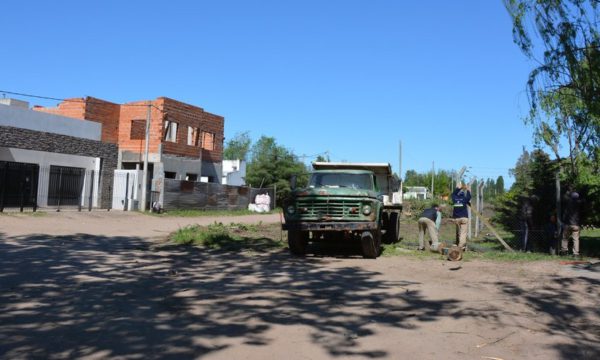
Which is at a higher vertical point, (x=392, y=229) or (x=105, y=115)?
(x=105, y=115)

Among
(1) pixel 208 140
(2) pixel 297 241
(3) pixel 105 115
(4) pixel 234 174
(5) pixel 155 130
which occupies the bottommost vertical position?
(2) pixel 297 241

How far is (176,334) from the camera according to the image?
17.7ft

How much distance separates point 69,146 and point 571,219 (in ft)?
75.3

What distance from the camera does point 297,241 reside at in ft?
39.9

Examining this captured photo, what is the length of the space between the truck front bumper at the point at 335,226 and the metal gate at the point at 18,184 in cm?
1445

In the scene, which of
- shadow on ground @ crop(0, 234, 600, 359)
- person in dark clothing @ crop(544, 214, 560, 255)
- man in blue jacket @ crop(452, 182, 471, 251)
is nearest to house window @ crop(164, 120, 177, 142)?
shadow on ground @ crop(0, 234, 600, 359)

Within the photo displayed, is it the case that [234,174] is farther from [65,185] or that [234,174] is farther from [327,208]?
[327,208]

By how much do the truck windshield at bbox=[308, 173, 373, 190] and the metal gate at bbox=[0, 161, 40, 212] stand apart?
45.9 feet

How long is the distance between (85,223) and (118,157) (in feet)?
37.4

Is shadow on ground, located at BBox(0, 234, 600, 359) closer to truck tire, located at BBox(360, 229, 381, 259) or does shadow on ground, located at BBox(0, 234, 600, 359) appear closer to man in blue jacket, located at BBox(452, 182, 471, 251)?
truck tire, located at BBox(360, 229, 381, 259)

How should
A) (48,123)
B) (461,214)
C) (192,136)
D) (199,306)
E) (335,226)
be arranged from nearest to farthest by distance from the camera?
(199,306) < (335,226) < (461,214) < (48,123) < (192,136)

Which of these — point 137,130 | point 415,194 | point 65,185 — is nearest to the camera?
point 65,185

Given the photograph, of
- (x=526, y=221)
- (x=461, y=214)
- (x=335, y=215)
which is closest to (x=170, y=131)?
(x=335, y=215)

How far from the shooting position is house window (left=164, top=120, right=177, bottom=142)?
3205cm
